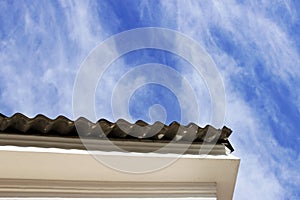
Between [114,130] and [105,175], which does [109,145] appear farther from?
[105,175]

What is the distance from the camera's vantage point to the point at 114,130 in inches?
165

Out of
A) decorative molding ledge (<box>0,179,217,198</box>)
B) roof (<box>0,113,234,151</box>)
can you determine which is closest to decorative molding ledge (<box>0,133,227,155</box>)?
roof (<box>0,113,234,151</box>)

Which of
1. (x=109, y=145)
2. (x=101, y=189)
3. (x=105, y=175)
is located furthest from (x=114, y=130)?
(x=101, y=189)

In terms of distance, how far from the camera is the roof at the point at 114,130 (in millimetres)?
3969

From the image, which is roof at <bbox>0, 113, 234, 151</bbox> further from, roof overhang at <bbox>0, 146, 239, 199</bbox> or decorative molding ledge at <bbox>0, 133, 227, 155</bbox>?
roof overhang at <bbox>0, 146, 239, 199</bbox>

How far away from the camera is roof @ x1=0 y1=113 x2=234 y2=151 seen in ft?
13.0

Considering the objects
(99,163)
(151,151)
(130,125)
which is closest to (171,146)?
(151,151)

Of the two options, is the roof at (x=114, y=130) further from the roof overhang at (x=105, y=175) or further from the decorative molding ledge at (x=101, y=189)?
the decorative molding ledge at (x=101, y=189)

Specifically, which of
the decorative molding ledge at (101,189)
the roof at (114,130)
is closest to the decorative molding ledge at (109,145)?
the roof at (114,130)

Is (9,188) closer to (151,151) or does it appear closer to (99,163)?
(99,163)

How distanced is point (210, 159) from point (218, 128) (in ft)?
1.12

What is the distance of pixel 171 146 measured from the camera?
434cm

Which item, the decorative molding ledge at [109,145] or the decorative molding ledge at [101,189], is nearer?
the decorative molding ledge at [109,145]

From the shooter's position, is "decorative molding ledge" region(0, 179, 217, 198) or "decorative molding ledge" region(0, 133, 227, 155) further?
"decorative molding ledge" region(0, 179, 217, 198)
